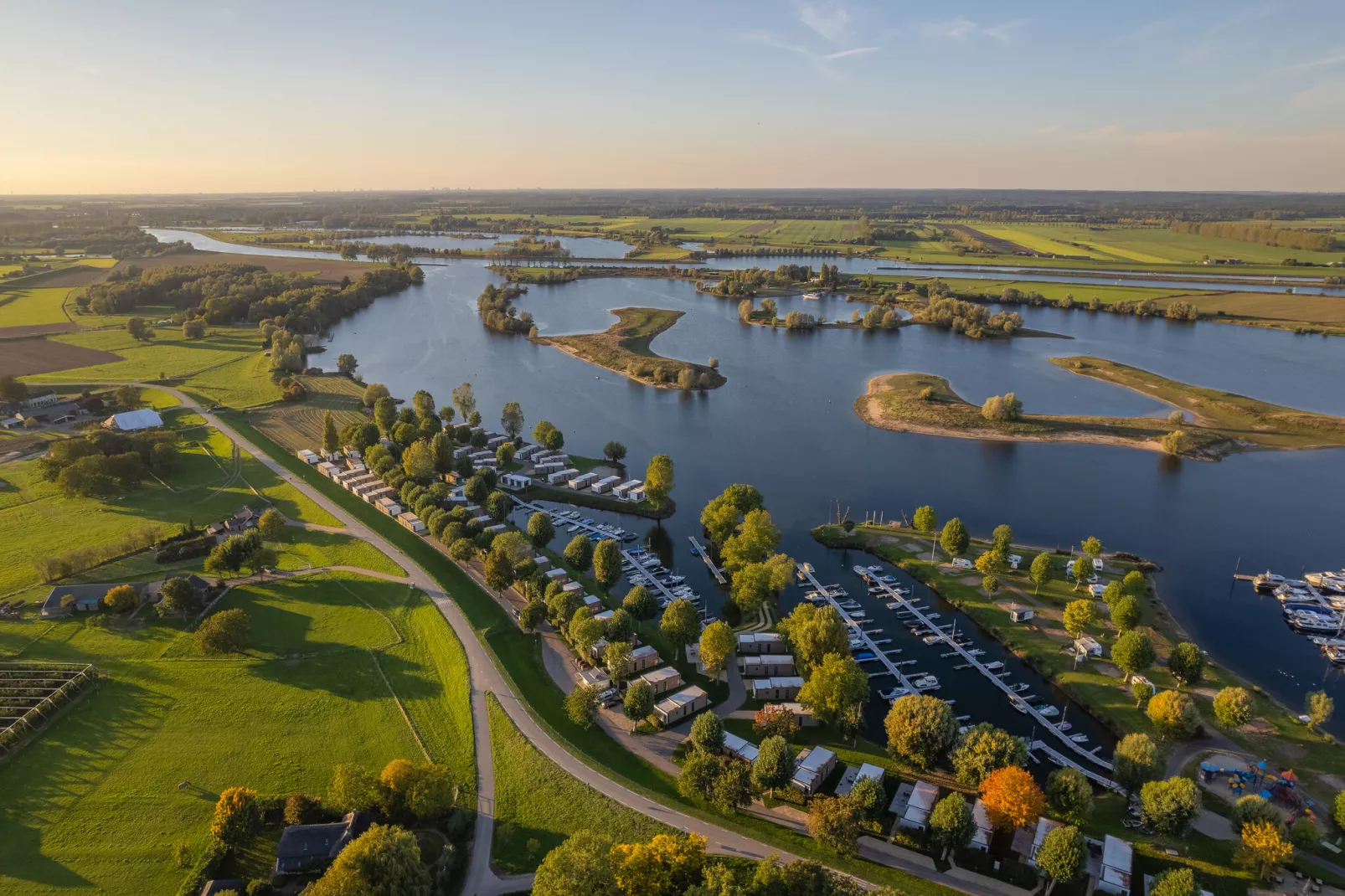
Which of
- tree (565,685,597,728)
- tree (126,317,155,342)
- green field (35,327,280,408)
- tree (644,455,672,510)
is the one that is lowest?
tree (565,685,597,728)

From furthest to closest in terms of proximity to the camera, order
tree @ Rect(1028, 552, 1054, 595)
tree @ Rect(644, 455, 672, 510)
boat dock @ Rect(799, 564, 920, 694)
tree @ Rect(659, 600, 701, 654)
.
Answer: tree @ Rect(644, 455, 672, 510)
tree @ Rect(1028, 552, 1054, 595)
tree @ Rect(659, 600, 701, 654)
boat dock @ Rect(799, 564, 920, 694)

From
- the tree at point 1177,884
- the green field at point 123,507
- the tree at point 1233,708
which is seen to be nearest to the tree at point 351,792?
the tree at point 1177,884

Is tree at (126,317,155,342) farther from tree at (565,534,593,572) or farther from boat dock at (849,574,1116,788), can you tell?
boat dock at (849,574,1116,788)

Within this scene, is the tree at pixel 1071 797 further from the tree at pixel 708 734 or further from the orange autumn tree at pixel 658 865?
the orange autumn tree at pixel 658 865

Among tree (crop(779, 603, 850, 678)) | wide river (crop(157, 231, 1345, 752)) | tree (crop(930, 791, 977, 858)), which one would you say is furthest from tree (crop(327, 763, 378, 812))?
wide river (crop(157, 231, 1345, 752))

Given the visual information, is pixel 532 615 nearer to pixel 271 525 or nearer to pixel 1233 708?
pixel 271 525

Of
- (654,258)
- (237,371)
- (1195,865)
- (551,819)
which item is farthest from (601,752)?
(654,258)

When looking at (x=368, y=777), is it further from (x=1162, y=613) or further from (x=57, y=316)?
(x=57, y=316)
